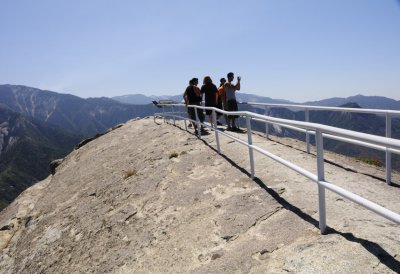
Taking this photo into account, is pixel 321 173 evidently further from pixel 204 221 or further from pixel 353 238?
pixel 204 221

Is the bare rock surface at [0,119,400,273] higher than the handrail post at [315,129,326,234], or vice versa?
the handrail post at [315,129,326,234]

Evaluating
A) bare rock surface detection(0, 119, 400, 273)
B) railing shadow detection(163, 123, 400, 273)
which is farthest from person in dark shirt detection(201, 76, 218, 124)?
railing shadow detection(163, 123, 400, 273)

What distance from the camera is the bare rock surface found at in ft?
14.8

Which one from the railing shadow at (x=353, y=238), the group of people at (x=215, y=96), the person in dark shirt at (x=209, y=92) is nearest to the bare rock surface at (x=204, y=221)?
the railing shadow at (x=353, y=238)

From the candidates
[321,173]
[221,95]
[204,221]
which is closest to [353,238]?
[321,173]

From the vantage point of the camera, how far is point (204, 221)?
660cm

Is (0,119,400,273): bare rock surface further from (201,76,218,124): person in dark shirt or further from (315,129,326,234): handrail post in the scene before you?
(201,76,218,124): person in dark shirt

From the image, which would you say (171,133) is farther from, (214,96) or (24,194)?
(24,194)

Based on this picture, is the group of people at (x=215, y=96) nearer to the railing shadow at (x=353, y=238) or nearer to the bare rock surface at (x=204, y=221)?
the bare rock surface at (x=204, y=221)

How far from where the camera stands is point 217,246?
5656mm

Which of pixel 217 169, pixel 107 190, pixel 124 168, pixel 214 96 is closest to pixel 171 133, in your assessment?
pixel 214 96

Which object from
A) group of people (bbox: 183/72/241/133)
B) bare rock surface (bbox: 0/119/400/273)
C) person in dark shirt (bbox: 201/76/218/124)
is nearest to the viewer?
bare rock surface (bbox: 0/119/400/273)

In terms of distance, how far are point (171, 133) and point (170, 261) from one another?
10504 millimetres

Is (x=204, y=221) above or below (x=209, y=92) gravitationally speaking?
below
